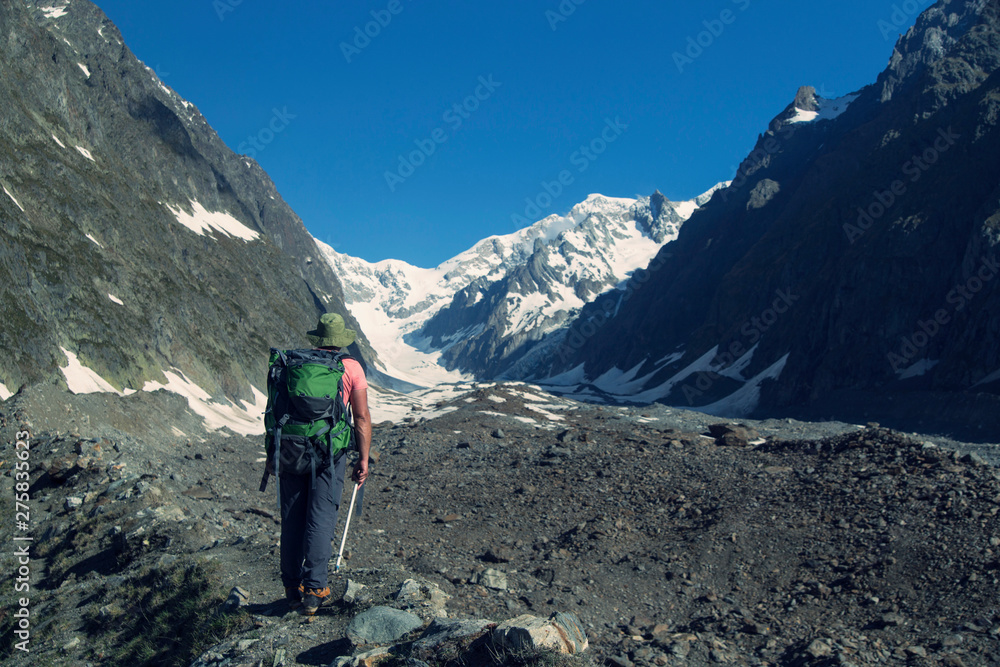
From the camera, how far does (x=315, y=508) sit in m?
7.18

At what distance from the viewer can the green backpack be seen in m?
6.99

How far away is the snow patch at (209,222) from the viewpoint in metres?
92.0

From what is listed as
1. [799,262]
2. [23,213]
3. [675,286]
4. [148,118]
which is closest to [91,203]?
[23,213]

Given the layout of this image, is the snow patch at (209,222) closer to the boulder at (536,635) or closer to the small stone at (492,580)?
the small stone at (492,580)

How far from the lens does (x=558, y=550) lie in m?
14.2

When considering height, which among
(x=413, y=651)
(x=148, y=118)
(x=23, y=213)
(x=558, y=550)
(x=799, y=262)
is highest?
(x=148, y=118)

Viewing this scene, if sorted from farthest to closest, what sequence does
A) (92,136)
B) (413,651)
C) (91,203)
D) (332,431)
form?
(92,136) → (91,203) → (332,431) → (413,651)

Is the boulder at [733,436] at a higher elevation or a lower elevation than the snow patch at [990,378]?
lower

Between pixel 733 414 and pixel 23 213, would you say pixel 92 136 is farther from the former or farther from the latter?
pixel 733 414

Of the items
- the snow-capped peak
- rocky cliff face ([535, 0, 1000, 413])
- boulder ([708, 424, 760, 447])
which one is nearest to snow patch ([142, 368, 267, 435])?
boulder ([708, 424, 760, 447])

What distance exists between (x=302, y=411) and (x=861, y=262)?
8412 centimetres

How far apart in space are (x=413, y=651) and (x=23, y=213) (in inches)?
2050

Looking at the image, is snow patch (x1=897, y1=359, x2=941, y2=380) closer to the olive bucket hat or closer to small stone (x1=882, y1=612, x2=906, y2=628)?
small stone (x1=882, y1=612, x2=906, y2=628)

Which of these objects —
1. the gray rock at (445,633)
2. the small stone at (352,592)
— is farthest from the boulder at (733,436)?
the gray rock at (445,633)
